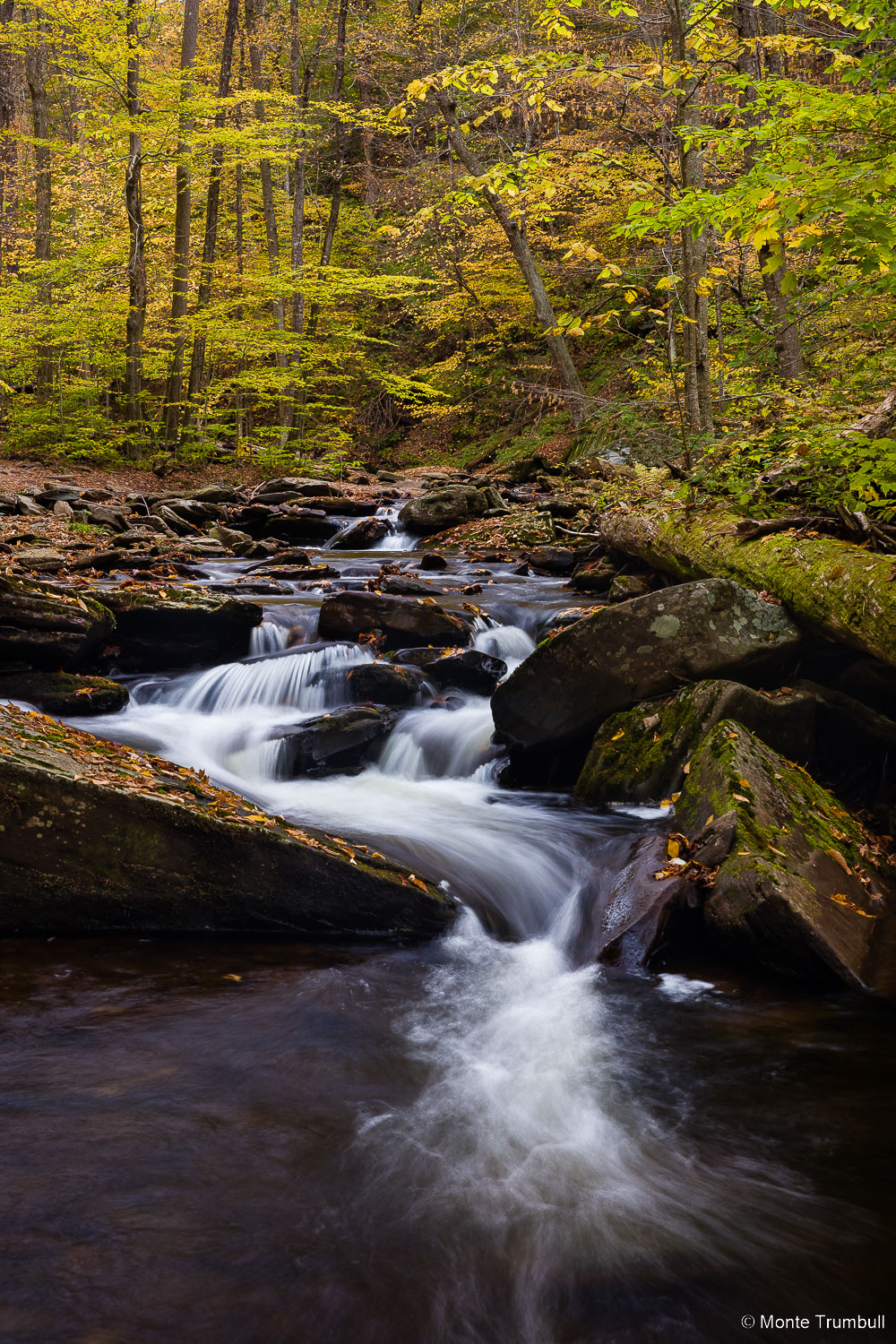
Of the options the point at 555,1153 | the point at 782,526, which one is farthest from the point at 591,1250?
the point at 782,526

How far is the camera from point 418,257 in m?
22.4

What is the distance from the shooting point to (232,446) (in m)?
23.6

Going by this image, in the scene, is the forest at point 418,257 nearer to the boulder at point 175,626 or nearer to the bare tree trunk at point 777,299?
the bare tree trunk at point 777,299

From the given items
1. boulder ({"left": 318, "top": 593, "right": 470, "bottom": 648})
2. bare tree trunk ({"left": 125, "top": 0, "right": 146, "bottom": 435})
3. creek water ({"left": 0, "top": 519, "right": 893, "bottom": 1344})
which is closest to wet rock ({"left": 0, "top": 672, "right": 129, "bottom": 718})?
boulder ({"left": 318, "top": 593, "right": 470, "bottom": 648})

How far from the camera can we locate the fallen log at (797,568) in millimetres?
5094

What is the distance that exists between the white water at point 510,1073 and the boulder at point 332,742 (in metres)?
0.12

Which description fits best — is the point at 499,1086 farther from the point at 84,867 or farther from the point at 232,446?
the point at 232,446

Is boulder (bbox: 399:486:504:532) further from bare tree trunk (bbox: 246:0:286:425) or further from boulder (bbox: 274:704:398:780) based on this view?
boulder (bbox: 274:704:398:780)

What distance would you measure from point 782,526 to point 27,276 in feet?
64.1

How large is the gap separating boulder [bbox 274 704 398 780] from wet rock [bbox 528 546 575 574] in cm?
553

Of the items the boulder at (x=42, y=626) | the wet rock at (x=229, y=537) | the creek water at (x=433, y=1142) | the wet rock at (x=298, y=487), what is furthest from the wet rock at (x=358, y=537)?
the creek water at (x=433, y=1142)

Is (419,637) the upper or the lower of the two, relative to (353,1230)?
upper

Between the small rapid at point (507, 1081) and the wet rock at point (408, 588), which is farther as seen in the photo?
the wet rock at point (408, 588)

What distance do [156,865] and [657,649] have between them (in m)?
3.72
